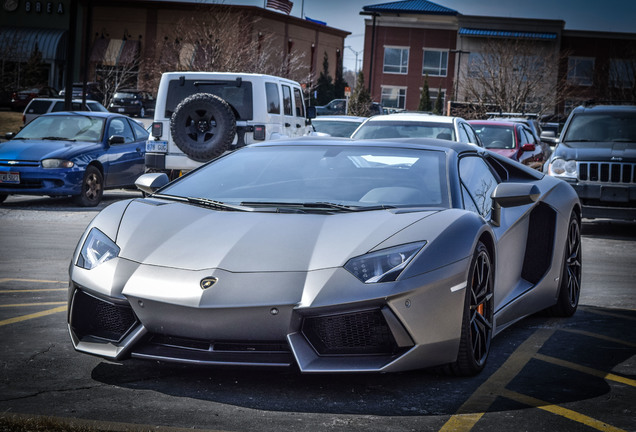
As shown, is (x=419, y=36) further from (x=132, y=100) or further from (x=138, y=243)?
(x=138, y=243)

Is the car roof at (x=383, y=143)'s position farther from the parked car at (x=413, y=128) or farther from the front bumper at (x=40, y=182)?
the front bumper at (x=40, y=182)

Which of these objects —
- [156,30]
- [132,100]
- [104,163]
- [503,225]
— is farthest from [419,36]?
[503,225]

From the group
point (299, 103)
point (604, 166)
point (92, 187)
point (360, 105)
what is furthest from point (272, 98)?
point (360, 105)

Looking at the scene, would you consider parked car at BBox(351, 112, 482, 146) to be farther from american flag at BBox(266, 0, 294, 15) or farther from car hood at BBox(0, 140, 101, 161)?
american flag at BBox(266, 0, 294, 15)

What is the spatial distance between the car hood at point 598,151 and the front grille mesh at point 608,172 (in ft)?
0.27

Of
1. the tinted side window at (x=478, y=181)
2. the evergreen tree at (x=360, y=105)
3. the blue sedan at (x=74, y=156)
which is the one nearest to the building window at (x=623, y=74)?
the evergreen tree at (x=360, y=105)

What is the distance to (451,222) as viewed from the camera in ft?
16.0

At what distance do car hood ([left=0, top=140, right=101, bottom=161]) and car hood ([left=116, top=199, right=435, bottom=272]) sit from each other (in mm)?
10667

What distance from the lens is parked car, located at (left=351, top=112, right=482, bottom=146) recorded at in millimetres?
14758

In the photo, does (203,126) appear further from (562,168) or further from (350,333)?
(350,333)

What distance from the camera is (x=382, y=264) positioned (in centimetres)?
445

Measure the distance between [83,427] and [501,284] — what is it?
9.05ft

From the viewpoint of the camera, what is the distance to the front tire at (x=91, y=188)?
15.6 m

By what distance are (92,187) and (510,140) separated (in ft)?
27.3
